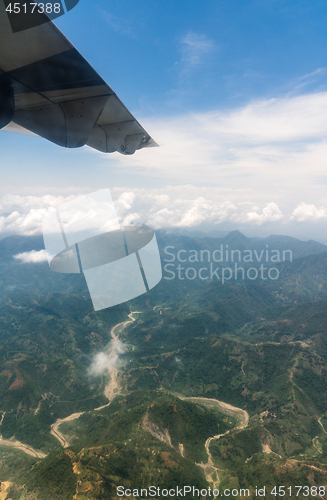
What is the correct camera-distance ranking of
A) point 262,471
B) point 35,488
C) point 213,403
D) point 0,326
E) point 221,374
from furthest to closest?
point 0,326 → point 221,374 → point 213,403 → point 262,471 → point 35,488

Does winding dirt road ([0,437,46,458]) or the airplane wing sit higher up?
the airplane wing

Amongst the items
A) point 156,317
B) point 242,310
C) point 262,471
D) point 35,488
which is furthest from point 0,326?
point 242,310

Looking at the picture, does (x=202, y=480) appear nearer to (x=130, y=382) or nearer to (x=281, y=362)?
(x=130, y=382)

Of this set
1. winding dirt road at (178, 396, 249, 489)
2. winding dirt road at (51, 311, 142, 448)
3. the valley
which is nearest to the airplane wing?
the valley

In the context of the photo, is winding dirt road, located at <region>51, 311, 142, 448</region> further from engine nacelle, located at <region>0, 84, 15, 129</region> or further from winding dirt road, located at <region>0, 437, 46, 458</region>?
engine nacelle, located at <region>0, 84, 15, 129</region>

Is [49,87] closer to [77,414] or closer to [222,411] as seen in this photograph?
[222,411]

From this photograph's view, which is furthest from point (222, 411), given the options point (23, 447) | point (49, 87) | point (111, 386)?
point (49, 87)

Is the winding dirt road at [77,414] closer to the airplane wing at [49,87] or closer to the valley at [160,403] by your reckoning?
the valley at [160,403]

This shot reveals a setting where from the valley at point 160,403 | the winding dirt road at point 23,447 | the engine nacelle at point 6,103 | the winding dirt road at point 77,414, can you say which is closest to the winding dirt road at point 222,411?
the valley at point 160,403
